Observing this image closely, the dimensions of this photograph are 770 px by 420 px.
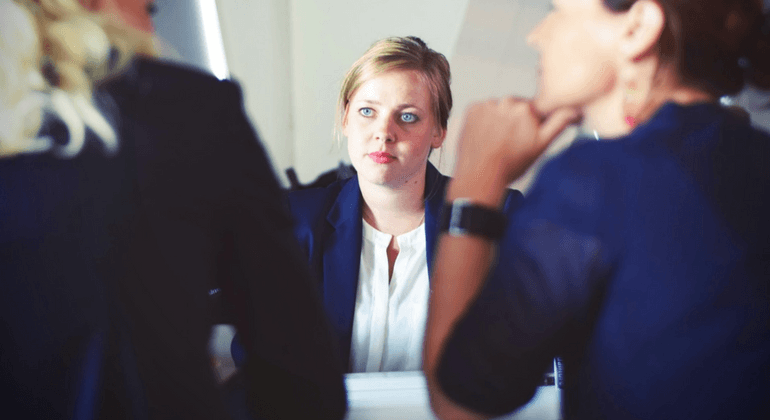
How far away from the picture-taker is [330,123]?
80cm

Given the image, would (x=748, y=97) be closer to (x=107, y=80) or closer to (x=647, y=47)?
(x=647, y=47)

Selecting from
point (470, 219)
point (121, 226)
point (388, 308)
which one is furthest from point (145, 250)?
point (388, 308)

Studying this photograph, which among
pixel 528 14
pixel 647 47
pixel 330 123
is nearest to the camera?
pixel 647 47

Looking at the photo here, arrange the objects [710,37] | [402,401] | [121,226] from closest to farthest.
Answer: [121,226]
[710,37]
[402,401]

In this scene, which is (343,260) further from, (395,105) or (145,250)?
(145,250)

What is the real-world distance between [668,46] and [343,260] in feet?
1.89

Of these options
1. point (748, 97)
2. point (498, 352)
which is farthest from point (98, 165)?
point (748, 97)

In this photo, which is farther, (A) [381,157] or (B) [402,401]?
(A) [381,157]

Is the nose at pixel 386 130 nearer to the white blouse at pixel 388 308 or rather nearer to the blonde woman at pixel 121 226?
the white blouse at pixel 388 308

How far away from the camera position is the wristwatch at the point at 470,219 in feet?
1.71

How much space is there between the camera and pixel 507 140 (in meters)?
0.57

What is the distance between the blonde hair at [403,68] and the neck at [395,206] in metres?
0.14

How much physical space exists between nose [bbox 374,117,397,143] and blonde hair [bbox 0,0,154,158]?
397 mm

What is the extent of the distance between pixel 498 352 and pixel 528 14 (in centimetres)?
53
